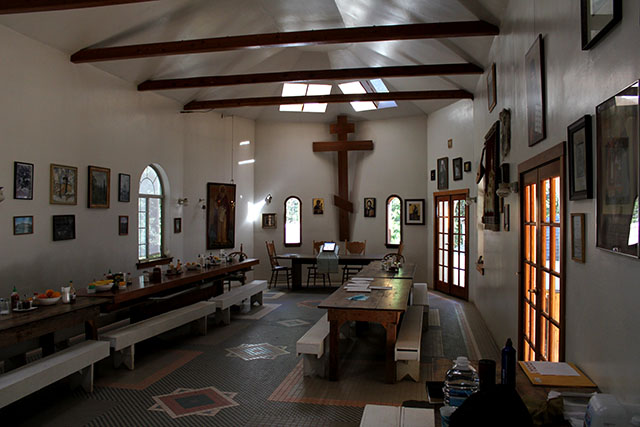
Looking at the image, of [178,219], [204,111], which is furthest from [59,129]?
[204,111]

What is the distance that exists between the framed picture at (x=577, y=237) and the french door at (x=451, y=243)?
24.7ft

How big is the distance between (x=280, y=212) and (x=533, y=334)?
989cm

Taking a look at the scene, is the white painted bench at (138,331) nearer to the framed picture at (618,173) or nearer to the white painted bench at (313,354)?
the white painted bench at (313,354)

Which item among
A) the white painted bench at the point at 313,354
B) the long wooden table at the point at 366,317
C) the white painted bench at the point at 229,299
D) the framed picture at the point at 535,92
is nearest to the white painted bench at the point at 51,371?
the white painted bench at the point at 313,354

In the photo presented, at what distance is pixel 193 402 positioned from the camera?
477cm

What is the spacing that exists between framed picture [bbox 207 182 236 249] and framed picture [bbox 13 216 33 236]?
5.33 metres

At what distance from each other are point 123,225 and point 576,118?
786 centimetres

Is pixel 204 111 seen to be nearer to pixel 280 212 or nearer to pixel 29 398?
pixel 280 212

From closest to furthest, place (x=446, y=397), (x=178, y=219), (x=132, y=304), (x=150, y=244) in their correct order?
(x=446, y=397), (x=132, y=304), (x=150, y=244), (x=178, y=219)

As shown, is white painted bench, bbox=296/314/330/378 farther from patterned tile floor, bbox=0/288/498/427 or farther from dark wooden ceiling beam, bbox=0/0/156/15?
dark wooden ceiling beam, bbox=0/0/156/15

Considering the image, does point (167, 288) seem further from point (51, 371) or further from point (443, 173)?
point (443, 173)

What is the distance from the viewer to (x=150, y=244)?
9.94 m

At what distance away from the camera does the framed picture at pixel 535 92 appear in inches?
156

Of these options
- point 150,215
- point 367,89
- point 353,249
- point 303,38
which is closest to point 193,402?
point 303,38
